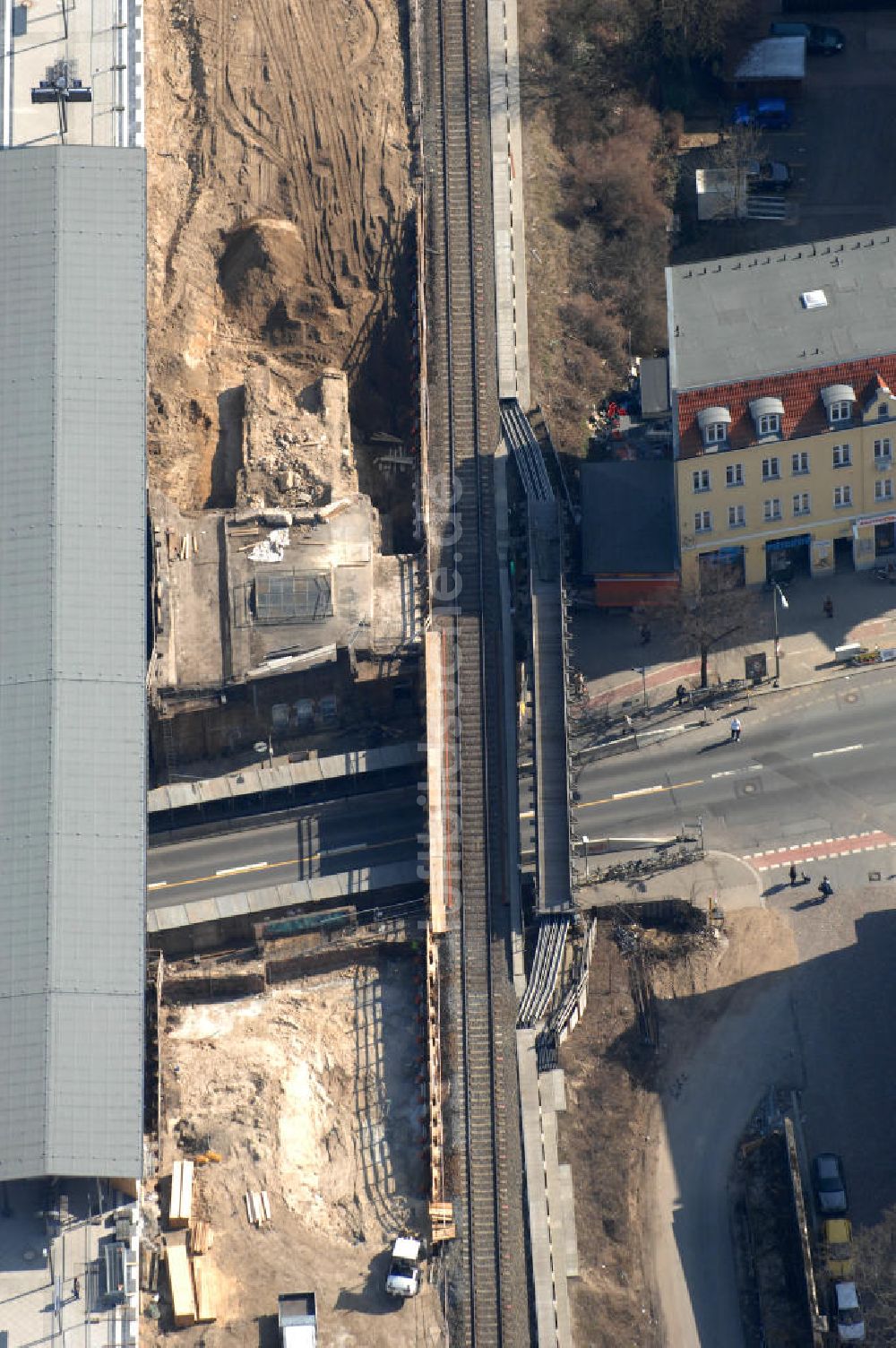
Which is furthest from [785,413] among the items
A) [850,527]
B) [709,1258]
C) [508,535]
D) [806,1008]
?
[709,1258]

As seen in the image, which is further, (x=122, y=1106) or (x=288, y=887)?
(x=288, y=887)

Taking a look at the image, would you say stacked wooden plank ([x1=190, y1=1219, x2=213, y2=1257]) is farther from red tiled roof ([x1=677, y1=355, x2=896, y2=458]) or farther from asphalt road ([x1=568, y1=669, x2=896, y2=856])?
red tiled roof ([x1=677, y1=355, x2=896, y2=458])

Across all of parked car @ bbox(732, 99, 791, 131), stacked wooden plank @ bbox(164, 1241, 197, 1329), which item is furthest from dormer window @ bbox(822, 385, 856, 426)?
stacked wooden plank @ bbox(164, 1241, 197, 1329)

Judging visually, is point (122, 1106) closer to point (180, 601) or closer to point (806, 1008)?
point (180, 601)

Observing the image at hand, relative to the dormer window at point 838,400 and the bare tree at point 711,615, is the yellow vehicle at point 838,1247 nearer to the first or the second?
the bare tree at point 711,615

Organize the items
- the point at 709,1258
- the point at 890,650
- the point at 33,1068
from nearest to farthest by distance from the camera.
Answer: the point at 33,1068, the point at 709,1258, the point at 890,650
